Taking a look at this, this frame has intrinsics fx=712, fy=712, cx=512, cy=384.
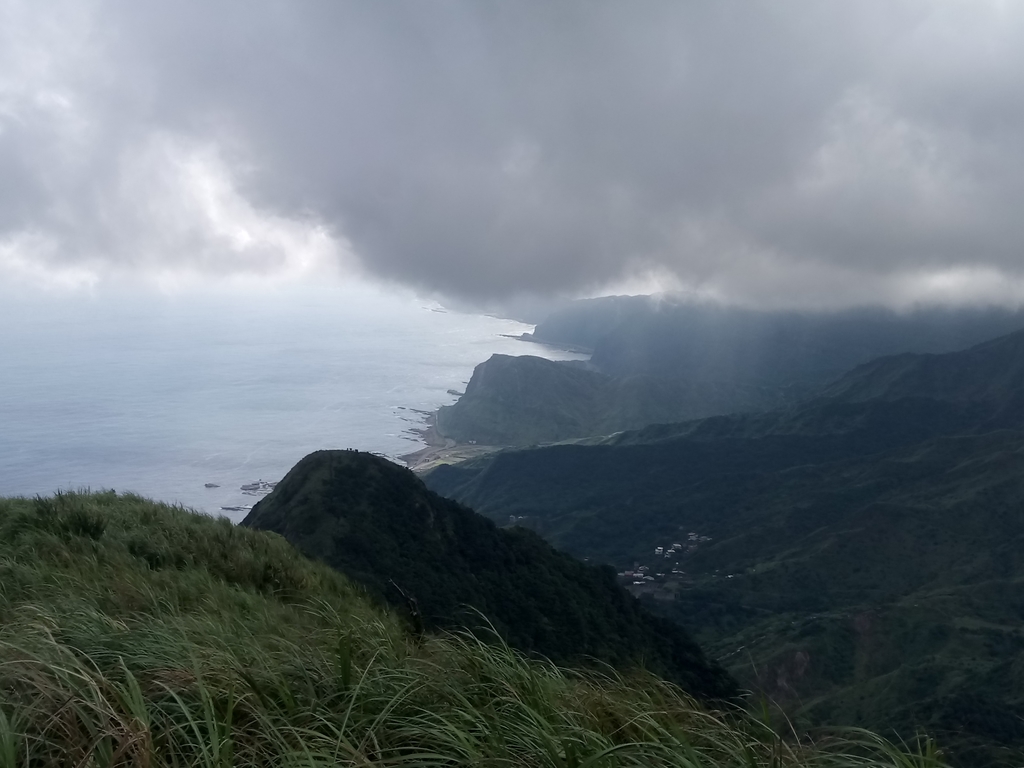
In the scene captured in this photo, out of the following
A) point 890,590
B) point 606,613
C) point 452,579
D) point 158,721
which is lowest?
point 890,590

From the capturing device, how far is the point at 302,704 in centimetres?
320

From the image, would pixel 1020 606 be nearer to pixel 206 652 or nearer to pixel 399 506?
pixel 399 506

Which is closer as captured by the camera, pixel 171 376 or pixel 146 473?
pixel 146 473

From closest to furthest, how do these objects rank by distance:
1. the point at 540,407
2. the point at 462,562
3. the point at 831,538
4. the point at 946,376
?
the point at 462,562, the point at 831,538, the point at 540,407, the point at 946,376

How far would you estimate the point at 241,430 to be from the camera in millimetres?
101812

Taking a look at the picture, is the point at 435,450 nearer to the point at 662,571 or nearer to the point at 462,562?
the point at 662,571

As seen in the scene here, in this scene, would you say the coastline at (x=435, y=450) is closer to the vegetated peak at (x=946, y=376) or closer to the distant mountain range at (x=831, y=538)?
the distant mountain range at (x=831, y=538)

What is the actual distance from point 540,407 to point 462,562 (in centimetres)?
14998

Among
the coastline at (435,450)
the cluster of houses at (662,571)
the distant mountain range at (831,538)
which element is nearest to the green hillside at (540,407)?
the coastline at (435,450)

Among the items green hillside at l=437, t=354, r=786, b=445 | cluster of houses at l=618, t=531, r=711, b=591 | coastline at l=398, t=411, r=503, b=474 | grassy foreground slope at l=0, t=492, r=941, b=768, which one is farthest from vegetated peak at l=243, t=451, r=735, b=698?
green hillside at l=437, t=354, r=786, b=445

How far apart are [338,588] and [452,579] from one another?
14756 mm

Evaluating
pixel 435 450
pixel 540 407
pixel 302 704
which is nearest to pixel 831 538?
pixel 435 450

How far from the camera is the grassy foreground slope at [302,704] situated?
2705mm

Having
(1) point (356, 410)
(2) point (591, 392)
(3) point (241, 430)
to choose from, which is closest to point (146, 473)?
(3) point (241, 430)
